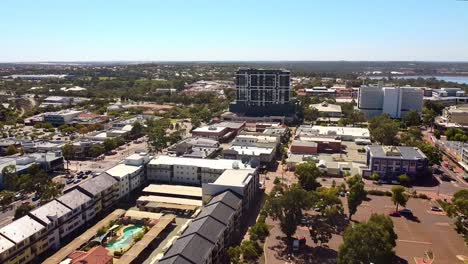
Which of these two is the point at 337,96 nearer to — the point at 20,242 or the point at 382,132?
the point at 382,132

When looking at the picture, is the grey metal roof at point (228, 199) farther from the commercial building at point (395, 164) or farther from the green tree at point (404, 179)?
the green tree at point (404, 179)

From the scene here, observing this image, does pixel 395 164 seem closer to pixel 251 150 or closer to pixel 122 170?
pixel 251 150

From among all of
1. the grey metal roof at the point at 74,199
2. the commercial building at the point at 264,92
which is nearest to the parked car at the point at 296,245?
the grey metal roof at the point at 74,199

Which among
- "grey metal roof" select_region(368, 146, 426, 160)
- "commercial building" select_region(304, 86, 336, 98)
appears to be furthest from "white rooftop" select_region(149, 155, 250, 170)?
"commercial building" select_region(304, 86, 336, 98)

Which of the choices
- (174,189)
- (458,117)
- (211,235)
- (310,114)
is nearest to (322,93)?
(310,114)

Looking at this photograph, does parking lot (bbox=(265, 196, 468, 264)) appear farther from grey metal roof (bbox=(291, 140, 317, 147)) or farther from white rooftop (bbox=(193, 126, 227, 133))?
white rooftop (bbox=(193, 126, 227, 133))

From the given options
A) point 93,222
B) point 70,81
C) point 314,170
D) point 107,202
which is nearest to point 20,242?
point 93,222
